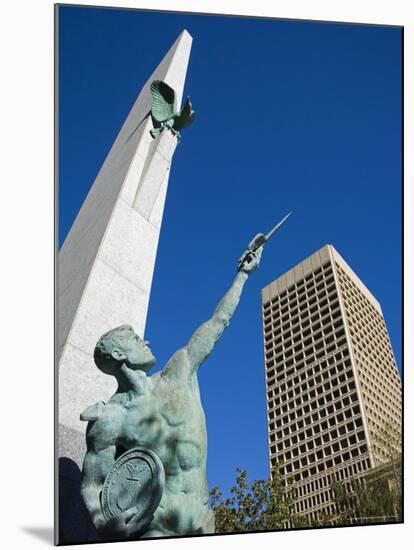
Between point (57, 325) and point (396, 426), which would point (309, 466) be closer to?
point (396, 426)

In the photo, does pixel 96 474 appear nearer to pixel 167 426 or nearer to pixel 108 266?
pixel 167 426

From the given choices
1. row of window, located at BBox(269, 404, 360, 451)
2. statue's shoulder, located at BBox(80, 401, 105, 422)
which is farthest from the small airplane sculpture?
row of window, located at BBox(269, 404, 360, 451)

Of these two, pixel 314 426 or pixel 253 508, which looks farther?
pixel 314 426

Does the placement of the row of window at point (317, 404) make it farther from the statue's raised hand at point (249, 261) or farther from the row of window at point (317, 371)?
the statue's raised hand at point (249, 261)

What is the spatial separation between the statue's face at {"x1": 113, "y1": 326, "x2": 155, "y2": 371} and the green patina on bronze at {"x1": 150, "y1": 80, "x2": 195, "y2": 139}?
17.4ft

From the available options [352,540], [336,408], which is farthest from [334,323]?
[352,540]

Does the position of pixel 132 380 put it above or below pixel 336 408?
below

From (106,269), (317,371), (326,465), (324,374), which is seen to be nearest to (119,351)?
(106,269)

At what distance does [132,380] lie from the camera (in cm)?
642

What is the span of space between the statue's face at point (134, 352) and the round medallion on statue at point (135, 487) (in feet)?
2.50

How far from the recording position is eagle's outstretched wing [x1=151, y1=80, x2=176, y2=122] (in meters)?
11.3

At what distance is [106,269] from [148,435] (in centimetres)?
313

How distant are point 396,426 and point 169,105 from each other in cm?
3825

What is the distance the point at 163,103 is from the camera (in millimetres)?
11305
